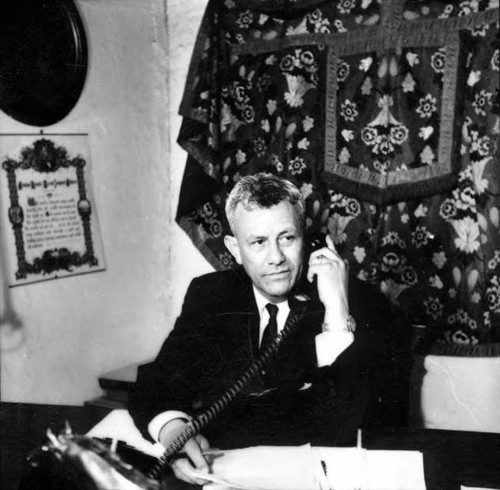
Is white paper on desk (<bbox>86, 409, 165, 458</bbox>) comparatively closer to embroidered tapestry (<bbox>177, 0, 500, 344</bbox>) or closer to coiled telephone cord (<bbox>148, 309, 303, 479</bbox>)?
coiled telephone cord (<bbox>148, 309, 303, 479</bbox>)

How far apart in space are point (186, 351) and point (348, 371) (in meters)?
0.60

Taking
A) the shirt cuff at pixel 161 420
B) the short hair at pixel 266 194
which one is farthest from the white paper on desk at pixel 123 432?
the short hair at pixel 266 194

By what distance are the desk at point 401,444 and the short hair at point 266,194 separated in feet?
2.61

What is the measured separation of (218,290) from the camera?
2150mm

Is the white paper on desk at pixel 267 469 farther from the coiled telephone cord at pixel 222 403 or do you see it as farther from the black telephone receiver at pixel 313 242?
the black telephone receiver at pixel 313 242

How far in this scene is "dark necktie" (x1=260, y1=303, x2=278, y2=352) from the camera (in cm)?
194

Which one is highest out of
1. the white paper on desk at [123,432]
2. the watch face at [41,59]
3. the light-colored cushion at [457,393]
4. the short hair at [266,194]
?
the watch face at [41,59]

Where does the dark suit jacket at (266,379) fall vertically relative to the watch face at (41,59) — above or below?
below

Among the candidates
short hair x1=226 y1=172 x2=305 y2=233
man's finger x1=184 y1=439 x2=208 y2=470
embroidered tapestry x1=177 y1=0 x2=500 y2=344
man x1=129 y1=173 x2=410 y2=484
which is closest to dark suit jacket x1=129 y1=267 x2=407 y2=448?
man x1=129 y1=173 x2=410 y2=484

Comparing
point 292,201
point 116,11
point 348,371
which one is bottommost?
point 348,371

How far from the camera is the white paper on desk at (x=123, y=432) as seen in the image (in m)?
1.50

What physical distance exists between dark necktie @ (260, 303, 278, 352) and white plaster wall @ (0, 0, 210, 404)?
55.4 inches

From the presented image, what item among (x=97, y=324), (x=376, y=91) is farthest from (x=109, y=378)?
(x=376, y=91)

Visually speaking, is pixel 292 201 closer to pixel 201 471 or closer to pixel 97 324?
pixel 201 471
